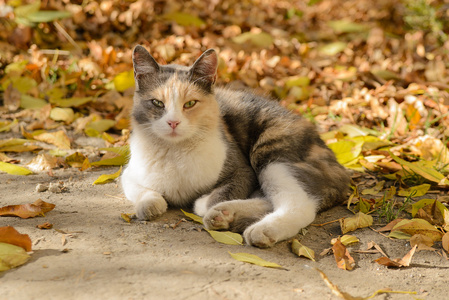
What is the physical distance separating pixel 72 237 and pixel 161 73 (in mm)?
1215

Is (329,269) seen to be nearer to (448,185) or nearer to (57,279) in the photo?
(57,279)

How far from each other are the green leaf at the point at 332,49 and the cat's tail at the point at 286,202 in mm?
4373

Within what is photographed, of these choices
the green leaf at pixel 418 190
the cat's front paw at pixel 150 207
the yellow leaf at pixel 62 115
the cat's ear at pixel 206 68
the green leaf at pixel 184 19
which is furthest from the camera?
the green leaf at pixel 184 19

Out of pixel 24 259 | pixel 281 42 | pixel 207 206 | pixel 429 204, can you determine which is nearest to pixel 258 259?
pixel 207 206

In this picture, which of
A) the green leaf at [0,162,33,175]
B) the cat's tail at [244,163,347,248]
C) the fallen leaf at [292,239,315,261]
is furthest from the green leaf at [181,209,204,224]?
the green leaf at [0,162,33,175]

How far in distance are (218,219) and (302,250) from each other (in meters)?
0.52

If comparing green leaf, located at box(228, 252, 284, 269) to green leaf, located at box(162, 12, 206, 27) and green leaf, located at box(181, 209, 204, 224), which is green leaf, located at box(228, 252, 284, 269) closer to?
green leaf, located at box(181, 209, 204, 224)

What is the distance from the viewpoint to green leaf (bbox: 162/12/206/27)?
22.5 ft

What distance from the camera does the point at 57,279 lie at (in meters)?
1.88

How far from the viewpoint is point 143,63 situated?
2883 mm

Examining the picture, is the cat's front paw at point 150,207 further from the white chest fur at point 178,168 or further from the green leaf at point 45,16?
the green leaf at point 45,16

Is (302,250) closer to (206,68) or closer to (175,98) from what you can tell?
(175,98)

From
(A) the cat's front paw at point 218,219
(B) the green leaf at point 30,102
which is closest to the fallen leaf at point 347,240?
(A) the cat's front paw at point 218,219

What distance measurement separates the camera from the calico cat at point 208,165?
2650mm
